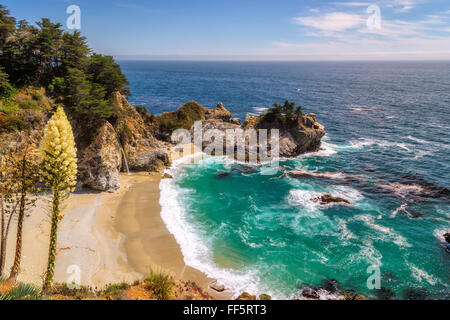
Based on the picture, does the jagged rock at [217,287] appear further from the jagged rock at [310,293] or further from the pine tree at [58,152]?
the pine tree at [58,152]

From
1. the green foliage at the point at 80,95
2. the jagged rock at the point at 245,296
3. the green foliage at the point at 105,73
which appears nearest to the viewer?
the jagged rock at the point at 245,296

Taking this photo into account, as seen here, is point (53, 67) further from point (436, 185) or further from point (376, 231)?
point (436, 185)

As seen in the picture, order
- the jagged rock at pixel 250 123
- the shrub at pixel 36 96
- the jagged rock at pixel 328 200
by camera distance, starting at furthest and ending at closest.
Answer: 1. the jagged rock at pixel 250 123
2. the jagged rock at pixel 328 200
3. the shrub at pixel 36 96

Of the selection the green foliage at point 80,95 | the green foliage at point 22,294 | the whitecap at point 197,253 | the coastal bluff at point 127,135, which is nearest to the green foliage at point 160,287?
the green foliage at point 22,294

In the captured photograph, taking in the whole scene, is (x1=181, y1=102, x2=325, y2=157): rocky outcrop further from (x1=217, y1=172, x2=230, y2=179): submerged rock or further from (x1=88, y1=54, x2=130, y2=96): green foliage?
(x1=88, y1=54, x2=130, y2=96): green foliage

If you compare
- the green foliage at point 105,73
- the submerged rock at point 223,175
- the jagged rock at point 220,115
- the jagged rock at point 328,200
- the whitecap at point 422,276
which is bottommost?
the whitecap at point 422,276

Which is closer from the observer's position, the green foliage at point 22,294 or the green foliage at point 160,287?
the green foliage at point 22,294

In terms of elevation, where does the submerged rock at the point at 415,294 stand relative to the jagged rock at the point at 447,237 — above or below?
below

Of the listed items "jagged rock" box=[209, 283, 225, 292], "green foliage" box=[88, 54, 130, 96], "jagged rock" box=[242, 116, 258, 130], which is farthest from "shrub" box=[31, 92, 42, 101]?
"jagged rock" box=[242, 116, 258, 130]

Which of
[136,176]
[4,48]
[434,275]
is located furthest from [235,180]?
[4,48]
